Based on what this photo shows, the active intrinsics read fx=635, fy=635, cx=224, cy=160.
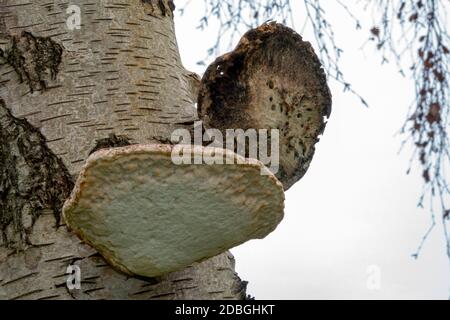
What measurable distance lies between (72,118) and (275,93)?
48 centimetres

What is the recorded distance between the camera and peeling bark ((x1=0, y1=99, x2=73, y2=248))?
1.22m

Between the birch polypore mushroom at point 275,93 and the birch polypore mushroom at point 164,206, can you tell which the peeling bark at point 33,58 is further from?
the birch polypore mushroom at point 164,206

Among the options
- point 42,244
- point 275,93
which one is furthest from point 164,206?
point 275,93

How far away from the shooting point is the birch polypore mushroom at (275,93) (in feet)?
4.80

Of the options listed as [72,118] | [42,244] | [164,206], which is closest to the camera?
[164,206]

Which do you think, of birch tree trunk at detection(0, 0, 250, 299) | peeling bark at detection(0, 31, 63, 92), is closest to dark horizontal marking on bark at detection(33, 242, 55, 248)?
birch tree trunk at detection(0, 0, 250, 299)

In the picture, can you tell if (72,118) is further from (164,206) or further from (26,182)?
(164,206)

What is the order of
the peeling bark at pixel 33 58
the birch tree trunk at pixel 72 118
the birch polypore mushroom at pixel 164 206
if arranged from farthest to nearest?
the peeling bark at pixel 33 58, the birch tree trunk at pixel 72 118, the birch polypore mushroom at pixel 164 206

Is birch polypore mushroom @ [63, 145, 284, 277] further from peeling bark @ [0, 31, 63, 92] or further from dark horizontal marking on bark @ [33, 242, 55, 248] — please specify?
peeling bark @ [0, 31, 63, 92]

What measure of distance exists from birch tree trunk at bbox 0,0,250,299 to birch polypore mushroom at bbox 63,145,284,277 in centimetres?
10

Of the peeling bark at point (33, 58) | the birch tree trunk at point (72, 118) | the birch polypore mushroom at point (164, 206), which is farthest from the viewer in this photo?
the peeling bark at point (33, 58)

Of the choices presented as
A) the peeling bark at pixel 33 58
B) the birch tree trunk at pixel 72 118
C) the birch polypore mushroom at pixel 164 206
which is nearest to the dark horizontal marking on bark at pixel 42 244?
the birch tree trunk at pixel 72 118

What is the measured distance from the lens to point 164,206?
3.36 ft

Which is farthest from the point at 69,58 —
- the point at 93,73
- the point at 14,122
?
the point at 14,122
